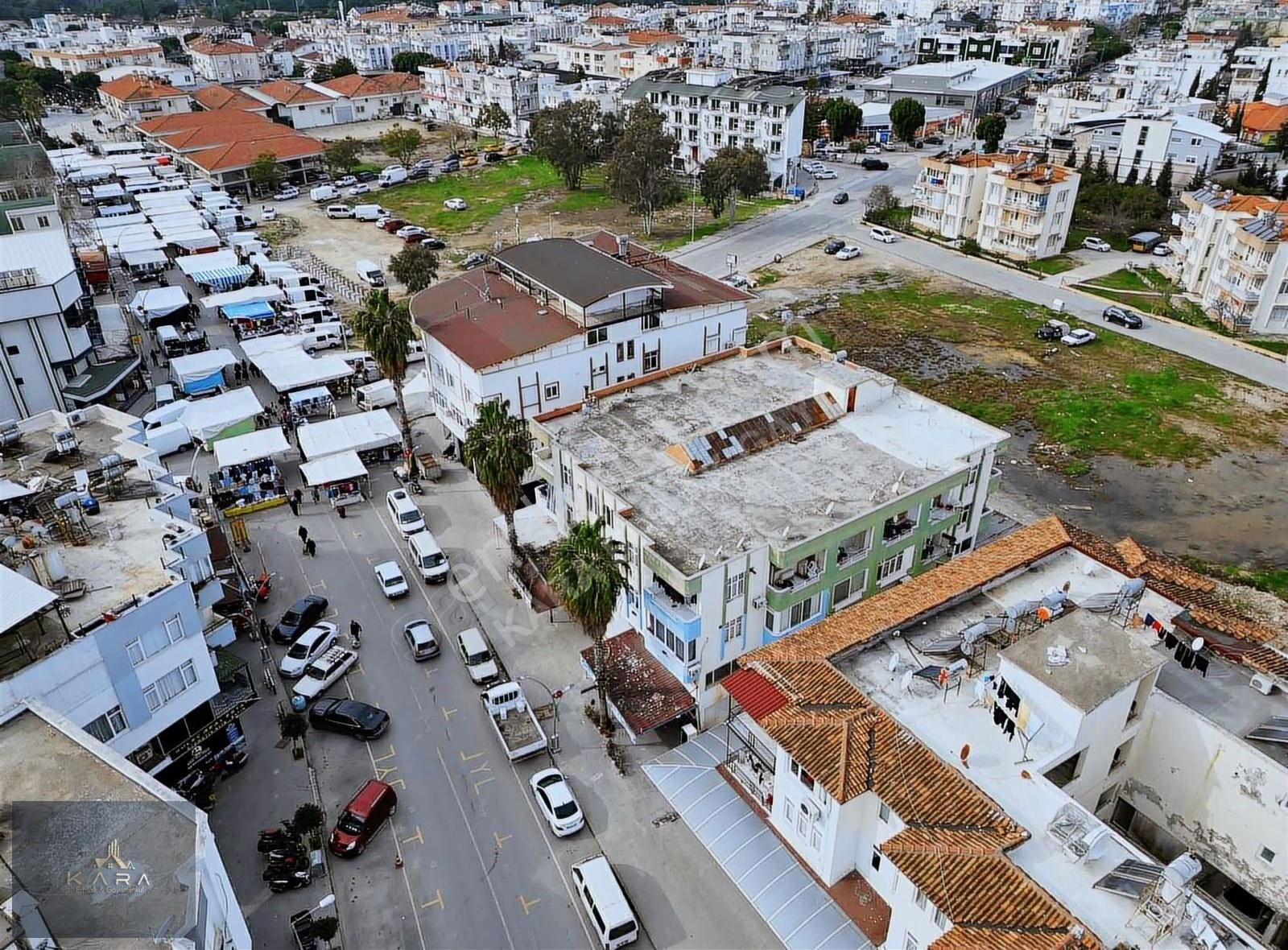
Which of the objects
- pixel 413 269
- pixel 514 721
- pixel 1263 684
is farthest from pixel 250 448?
pixel 1263 684

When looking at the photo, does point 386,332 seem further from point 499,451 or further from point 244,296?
point 244,296

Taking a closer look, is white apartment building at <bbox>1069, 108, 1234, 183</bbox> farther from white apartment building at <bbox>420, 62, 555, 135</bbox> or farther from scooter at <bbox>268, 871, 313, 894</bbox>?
scooter at <bbox>268, 871, 313, 894</bbox>

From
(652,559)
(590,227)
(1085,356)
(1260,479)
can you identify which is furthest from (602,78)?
(652,559)

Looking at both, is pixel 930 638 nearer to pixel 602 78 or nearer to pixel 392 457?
pixel 392 457

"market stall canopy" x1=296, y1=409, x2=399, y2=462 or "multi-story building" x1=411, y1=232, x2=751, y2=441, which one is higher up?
"multi-story building" x1=411, y1=232, x2=751, y2=441

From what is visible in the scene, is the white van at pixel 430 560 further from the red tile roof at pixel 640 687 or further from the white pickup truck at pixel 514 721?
the red tile roof at pixel 640 687

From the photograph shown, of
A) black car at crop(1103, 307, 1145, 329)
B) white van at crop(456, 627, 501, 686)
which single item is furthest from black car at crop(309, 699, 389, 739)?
black car at crop(1103, 307, 1145, 329)

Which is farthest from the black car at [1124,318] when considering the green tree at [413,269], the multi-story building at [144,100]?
the multi-story building at [144,100]
